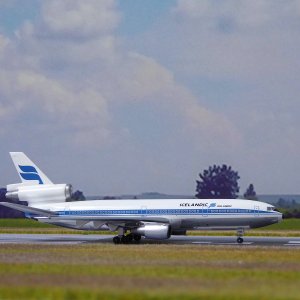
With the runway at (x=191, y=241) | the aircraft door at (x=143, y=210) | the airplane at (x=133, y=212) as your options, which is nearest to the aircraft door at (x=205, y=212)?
the airplane at (x=133, y=212)

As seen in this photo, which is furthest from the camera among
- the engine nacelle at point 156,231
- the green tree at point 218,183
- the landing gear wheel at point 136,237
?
the green tree at point 218,183

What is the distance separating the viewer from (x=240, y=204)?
50.2m

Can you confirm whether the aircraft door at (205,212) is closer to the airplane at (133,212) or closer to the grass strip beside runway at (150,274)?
the airplane at (133,212)

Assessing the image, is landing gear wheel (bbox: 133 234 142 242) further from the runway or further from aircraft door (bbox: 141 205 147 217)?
aircraft door (bbox: 141 205 147 217)

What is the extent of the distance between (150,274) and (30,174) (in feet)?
106

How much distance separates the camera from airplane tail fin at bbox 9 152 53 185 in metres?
56.1

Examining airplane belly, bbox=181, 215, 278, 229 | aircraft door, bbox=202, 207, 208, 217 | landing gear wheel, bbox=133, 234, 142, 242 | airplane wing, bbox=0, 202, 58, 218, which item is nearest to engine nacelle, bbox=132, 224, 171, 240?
landing gear wheel, bbox=133, 234, 142, 242

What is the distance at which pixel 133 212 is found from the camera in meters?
52.4

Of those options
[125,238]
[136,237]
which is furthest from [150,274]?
[136,237]

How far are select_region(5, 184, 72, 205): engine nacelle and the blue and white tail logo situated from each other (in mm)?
740

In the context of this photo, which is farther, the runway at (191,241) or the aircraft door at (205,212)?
the aircraft door at (205,212)

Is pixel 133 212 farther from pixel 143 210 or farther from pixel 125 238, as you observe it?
pixel 125 238

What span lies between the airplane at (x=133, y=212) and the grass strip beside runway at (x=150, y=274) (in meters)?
11.3

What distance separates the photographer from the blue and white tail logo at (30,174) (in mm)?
56062
